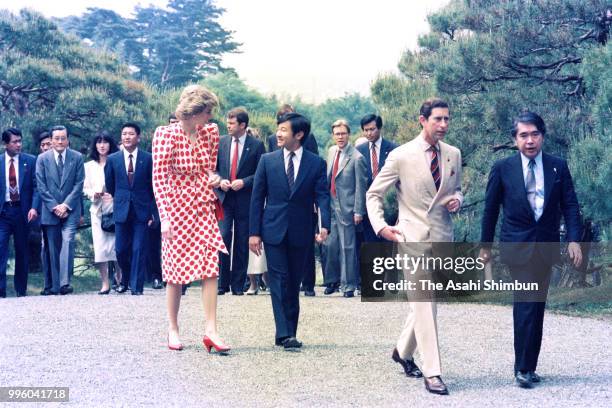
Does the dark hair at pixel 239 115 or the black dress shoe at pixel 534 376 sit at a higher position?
the dark hair at pixel 239 115

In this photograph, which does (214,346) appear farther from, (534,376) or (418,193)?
(534,376)

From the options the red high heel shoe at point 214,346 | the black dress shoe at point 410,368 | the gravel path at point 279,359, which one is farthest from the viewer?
the red high heel shoe at point 214,346

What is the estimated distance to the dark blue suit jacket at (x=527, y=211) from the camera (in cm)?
721

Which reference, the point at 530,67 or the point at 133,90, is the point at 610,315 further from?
the point at 133,90

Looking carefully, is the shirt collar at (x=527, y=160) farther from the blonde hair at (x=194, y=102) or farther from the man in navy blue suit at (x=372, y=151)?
the man in navy blue suit at (x=372, y=151)

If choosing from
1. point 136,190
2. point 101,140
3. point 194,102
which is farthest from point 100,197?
point 194,102

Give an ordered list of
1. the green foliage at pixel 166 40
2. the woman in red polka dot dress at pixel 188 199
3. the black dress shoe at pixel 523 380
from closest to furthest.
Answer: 1. the black dress shoe at pixel 523 380
2. the woman in red polka dot dress at pixel 188 199
3. the green foliage at pixel 166 40

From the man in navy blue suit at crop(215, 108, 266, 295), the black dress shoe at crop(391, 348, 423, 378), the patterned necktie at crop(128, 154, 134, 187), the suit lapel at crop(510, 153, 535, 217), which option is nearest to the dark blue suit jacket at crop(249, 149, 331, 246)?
the black dress shoe at crop(391, 348, 423, 378)

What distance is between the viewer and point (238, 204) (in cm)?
1280

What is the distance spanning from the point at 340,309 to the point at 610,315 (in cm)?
291

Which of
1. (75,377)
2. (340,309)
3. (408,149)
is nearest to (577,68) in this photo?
(340,309)

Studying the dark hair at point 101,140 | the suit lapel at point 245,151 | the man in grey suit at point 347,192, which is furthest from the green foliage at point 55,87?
the man in grey suit at point 347,192

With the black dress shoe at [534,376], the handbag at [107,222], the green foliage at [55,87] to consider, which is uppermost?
the green foliage at [55,87]

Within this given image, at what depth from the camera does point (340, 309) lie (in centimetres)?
1169
